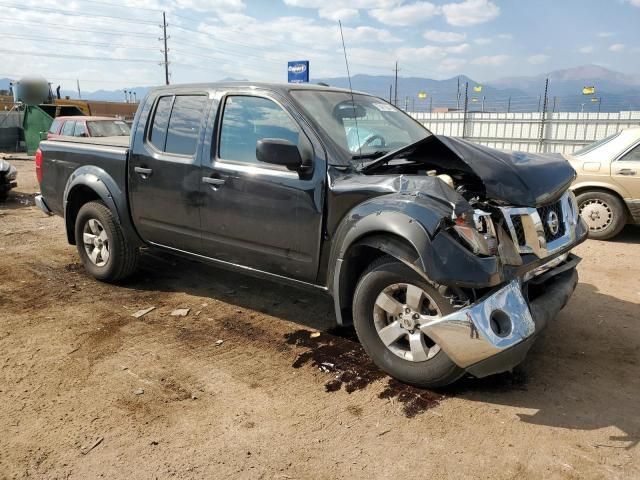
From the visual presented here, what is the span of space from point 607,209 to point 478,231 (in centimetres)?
522

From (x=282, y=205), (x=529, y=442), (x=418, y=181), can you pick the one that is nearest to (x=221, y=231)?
(x=282, y=205)

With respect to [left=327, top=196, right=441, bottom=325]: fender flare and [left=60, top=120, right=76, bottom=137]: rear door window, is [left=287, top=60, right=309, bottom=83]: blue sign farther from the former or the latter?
[left=327, top=196, right=441, bottom=325]: fender flare

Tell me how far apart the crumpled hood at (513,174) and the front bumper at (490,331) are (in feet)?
1.69

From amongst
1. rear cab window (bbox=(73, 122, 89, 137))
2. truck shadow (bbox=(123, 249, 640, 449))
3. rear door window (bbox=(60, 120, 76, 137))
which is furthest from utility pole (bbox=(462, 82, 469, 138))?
truck shadow (bbox=(123, 249, 640, 449))

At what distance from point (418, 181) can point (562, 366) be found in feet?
5.43

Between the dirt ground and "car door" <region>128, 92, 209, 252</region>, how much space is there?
0.72m

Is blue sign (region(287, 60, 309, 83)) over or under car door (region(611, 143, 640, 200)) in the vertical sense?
over

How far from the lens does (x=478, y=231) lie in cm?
292

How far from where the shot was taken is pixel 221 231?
163 inches

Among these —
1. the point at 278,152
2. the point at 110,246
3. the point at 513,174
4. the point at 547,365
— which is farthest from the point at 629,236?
the point at 110,246

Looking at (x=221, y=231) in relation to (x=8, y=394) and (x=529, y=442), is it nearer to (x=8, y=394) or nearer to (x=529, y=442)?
(x=8, y=394)

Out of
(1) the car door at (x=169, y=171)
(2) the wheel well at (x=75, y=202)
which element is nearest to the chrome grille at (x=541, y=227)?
(1) the car door at (x=169, y=171)

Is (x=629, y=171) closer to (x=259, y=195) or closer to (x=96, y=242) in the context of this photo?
(x=259, y=195)

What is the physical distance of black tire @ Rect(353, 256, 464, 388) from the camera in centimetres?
307
